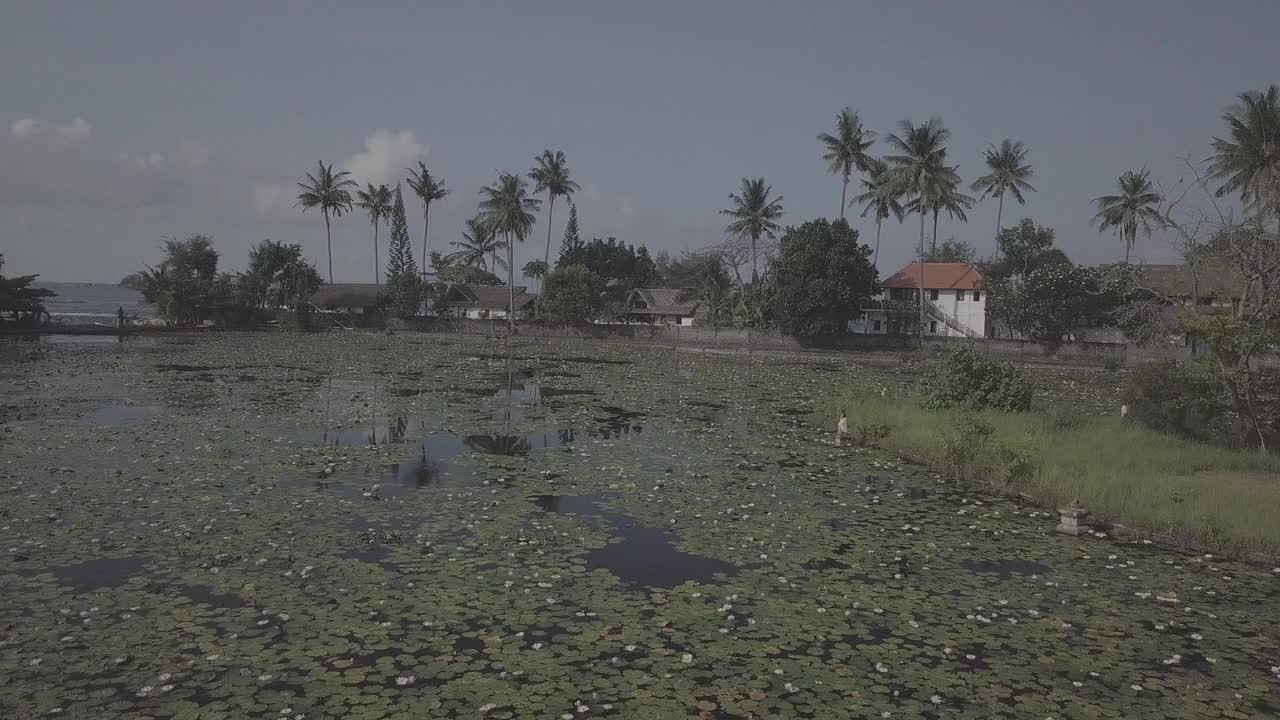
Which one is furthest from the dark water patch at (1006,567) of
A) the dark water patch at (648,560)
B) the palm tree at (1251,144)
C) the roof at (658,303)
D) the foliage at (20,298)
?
the roof at (658,303)

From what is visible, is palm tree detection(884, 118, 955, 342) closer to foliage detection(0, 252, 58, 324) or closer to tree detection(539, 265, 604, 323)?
tree detection(539, 265, 604, 323)

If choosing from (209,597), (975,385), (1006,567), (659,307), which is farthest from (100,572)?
(659,307)

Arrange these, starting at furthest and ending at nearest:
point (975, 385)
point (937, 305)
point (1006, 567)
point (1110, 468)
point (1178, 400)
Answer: point (937, 305) < point (975, 385) < point (1178, 400) < point (1110, 468) < point (1006, 567)

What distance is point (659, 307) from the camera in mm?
88688

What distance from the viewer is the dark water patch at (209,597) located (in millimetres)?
8797

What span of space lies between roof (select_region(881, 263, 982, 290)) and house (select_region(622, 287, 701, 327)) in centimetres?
2052

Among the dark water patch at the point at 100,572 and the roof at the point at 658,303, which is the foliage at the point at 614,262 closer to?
the roof at the point at 658,303

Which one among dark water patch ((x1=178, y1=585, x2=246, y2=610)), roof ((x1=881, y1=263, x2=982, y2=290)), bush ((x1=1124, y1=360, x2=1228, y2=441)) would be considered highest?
roof ((x1=881, y1=263, x2=982, y2=290))

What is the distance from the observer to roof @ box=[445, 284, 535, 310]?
9062cm

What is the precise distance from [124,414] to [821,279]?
45388mm

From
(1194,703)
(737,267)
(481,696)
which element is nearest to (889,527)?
(1194,703)

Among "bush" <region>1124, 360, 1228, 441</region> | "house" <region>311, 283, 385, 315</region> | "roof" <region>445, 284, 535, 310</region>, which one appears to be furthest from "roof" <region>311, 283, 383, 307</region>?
"bush" <region>1124, 360, 1228, 441</region>

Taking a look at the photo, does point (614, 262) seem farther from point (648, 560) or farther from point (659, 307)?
point (648, 560)

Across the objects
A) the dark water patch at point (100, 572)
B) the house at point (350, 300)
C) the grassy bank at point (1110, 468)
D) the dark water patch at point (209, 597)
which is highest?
the house at point (350, 300)
